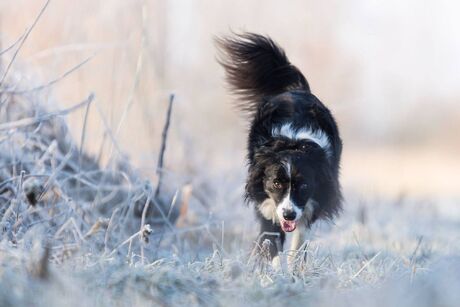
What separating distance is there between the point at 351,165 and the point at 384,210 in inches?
103

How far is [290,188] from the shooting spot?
191 inches

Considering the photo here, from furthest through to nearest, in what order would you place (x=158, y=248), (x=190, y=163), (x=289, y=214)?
(x=190, y=163)
(x=158, y=248)
(x=289, y=214)

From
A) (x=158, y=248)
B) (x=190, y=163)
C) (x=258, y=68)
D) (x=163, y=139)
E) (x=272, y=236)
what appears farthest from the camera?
(x=190, y=163)

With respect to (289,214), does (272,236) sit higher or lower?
lower

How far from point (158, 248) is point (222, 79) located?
8.66 feet

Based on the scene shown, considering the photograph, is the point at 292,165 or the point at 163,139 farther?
the point at 163,139

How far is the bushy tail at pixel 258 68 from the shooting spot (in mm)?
5719

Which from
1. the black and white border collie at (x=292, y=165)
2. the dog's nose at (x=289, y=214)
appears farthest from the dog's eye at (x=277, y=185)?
the dog's nose at (x=289, y=214)

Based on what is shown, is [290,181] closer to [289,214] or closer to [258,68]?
[289,214]

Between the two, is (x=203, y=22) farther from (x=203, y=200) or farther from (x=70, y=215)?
(x=70, y=215)

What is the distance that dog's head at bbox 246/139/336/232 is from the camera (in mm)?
4844

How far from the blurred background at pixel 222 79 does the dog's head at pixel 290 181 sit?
2.98ft

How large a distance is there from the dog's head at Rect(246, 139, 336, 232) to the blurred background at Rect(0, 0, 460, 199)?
2.98 ft


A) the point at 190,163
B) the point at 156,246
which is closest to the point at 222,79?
the point at 190,163
